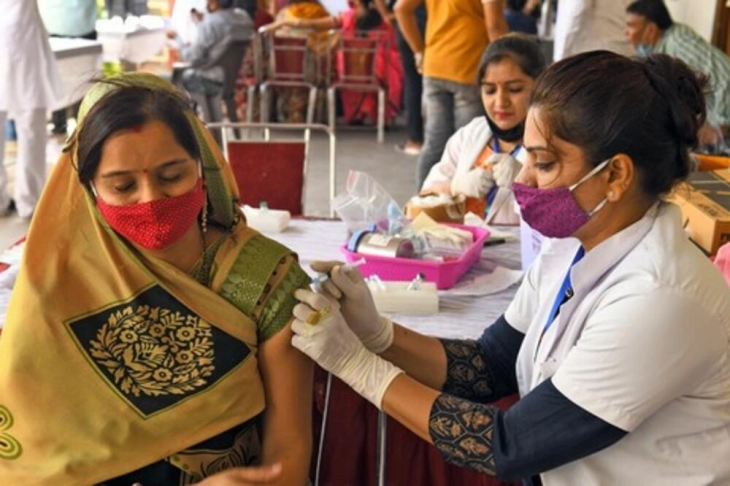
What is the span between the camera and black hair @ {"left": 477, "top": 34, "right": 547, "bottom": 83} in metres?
2.60

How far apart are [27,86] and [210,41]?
1.82 m

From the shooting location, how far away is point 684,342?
1177 millimetres

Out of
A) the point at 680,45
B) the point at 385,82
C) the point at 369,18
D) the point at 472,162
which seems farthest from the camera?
the point at 385,82

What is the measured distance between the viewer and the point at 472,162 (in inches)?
110

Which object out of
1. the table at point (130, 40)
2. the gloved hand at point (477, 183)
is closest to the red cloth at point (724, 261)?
the gloved hand at point (477, 183)

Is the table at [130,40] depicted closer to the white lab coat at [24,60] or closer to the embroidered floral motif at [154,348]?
the white lab coat at [24,60]

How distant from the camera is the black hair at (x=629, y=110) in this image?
1219 millimetres

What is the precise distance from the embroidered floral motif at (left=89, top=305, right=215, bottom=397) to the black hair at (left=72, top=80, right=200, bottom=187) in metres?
0.24

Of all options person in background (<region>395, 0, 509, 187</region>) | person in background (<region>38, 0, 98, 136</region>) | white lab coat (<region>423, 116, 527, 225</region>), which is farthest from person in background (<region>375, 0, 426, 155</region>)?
white lab coat (<region>423, 116, 527, 225</region>)

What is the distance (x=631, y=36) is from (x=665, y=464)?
3646 mm

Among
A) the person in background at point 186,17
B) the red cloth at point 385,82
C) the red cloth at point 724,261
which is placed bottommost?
the red cloth at point 385,82

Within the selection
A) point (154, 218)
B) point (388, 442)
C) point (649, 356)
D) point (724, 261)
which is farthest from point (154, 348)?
point (724, 261)

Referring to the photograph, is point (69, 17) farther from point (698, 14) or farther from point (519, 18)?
point (698, 14)

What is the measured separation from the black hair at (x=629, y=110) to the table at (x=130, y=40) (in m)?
5.23
